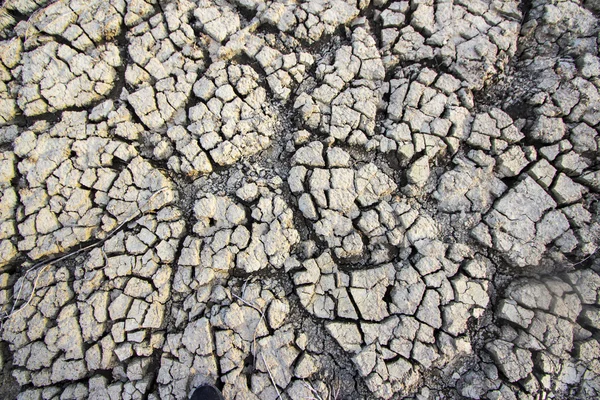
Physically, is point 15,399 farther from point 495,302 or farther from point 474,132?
point 474,132

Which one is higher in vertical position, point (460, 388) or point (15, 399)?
point (460, 388)

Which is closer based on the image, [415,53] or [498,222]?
[498,222]

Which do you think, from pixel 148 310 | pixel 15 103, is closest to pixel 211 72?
pixel 15 103

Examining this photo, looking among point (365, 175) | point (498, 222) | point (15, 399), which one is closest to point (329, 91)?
point (365, 175)

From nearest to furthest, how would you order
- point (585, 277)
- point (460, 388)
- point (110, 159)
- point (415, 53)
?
point (460, 388) → point (585, 277) → point (110, 159) → point (415, 53)

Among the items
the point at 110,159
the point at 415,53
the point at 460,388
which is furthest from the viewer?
the point at 415,53

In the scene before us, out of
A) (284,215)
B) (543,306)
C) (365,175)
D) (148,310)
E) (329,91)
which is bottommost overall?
(148,310)
